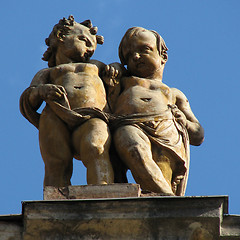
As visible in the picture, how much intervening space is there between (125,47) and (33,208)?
3.72 metres

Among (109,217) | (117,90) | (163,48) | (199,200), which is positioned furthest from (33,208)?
(163,48)

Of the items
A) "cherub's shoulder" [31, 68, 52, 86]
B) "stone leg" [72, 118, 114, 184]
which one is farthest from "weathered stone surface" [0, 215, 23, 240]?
"cherub's shoulder" [31, 68, 52, 86]

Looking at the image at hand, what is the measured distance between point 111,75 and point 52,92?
1.12 meters

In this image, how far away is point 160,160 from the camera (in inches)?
571

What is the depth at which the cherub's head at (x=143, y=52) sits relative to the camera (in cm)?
1559

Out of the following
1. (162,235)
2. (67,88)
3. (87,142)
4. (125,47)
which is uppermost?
(125,47)

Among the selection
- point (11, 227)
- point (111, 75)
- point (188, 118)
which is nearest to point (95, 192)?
point (11, 227)

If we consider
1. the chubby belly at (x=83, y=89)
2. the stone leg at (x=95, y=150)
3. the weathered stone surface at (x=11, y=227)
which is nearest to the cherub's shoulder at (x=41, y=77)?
the chubby belly at (x=83, y=89)

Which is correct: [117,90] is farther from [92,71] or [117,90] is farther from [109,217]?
[109,217]

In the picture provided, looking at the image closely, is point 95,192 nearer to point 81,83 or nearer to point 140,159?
point 140,159

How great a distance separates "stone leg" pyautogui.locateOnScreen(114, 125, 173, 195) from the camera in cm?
1410

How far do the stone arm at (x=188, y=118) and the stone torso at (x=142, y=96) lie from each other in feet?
0.85

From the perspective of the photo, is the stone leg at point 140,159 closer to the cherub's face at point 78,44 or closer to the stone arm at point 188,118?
the stone arm at point 188,118

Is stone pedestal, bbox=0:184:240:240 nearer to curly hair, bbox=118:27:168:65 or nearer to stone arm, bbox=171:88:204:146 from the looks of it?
stone arm, bbox=171:88:204:146
